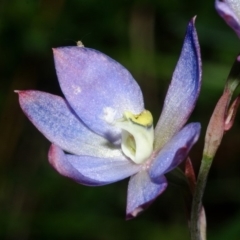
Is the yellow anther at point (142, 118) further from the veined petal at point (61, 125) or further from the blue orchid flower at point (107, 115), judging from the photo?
the veined petal at point (61, 125)

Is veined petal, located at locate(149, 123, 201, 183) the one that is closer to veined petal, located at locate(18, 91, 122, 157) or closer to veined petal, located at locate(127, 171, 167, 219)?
veined petal, located at locate(127, 171, 167, 219)

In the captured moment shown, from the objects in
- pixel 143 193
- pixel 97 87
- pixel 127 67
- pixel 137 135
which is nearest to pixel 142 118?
pixel 137 135

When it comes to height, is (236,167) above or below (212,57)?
below

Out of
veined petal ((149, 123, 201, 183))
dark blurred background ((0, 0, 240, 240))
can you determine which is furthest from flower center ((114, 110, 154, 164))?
dark blurred background ((0, 0, 240, 240))

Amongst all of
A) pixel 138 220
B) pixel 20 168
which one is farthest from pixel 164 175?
pixel 20 168

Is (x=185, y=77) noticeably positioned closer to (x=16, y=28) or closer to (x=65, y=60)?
(x=65, y=60)

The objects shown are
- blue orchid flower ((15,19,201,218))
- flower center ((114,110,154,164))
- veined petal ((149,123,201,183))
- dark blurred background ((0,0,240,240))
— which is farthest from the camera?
dark blurred background ((0,0,240,240))
